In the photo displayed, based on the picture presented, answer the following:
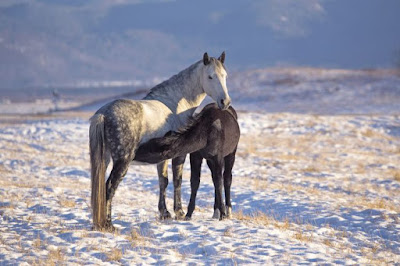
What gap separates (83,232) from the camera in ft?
28.9

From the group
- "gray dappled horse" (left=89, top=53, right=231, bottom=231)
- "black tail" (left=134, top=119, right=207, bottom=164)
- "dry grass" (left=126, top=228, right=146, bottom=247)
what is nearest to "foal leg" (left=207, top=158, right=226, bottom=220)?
"black tail" (left=134, top=119, right=207, bottom=164)

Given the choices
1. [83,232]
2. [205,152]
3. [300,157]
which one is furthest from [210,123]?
[300,157]

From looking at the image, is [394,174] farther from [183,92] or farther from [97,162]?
[97,162]

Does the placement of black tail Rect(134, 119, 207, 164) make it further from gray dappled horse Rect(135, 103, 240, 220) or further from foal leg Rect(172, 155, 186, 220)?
foal leg Rect(172, 155, 186, 220)

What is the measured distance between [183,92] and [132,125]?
183cm

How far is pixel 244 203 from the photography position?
13.6 m

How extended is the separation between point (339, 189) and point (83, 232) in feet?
32.6

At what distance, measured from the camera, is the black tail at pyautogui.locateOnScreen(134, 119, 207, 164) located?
9.06m

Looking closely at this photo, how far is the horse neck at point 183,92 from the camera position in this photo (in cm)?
1010

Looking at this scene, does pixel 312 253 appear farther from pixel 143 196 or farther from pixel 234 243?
pixel 143 196

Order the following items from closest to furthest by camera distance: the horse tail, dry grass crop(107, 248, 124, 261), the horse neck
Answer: dry grass crop(107, 248, 124, 261) < the horse tail < the horse neck

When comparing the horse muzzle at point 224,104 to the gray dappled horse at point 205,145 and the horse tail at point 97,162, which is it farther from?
the horse tail at point 97,162

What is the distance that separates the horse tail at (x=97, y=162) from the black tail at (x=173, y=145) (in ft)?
2.23

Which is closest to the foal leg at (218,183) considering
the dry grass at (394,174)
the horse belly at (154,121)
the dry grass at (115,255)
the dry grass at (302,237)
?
the horse belly at (154,121)
